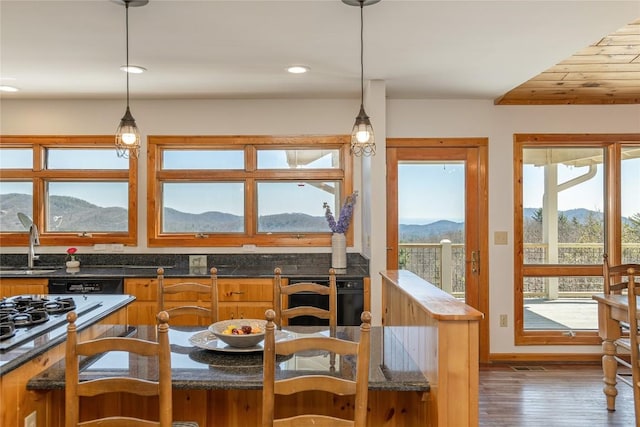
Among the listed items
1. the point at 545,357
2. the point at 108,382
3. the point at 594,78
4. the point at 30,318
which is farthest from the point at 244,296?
the point at 594,78

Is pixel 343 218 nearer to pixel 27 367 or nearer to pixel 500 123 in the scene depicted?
pixel 500 123

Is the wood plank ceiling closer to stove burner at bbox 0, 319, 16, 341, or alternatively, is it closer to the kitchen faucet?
stove burner at bbox 0, 319, 16, 341

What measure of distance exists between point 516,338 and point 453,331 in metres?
3.23

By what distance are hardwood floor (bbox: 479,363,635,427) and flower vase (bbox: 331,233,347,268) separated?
1.60 m

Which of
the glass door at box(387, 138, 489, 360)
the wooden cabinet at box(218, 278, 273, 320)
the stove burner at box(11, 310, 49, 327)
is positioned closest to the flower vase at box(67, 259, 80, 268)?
the wooden cabinet at box(218, 278, 273, 320)

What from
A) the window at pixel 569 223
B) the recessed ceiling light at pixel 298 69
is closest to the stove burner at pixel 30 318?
the recessed ceiling light at pixel 298 69

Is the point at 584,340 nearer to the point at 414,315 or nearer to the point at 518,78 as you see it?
the point at 518,78

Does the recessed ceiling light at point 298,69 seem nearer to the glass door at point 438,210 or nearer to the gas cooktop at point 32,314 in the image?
the glass door at point 438,210

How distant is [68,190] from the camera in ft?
14.8

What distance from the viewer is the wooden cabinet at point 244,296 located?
3.80 meters

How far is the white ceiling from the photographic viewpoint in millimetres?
2393

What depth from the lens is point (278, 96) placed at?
169 inches

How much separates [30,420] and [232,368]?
0.76 meters

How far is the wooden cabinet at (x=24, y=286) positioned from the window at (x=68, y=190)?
A: 0.71m
